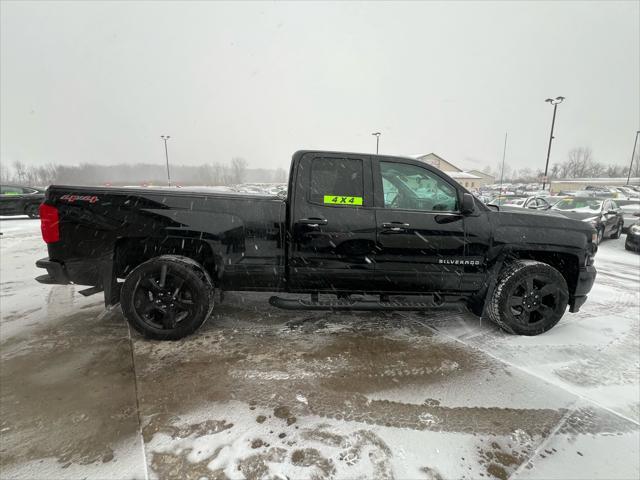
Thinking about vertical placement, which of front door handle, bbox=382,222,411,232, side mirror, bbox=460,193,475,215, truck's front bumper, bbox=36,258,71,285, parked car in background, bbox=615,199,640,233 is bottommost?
parked car in background, bbox=615,199,640,233

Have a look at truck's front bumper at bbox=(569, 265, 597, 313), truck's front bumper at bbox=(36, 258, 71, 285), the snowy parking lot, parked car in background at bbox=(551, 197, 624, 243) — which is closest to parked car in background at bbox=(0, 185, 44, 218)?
the snowy parking lot

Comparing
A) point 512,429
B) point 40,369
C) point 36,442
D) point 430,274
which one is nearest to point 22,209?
point 40,369

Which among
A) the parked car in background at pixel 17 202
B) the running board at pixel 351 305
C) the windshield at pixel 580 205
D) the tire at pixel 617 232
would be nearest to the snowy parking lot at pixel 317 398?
the running board at pixel 351 305

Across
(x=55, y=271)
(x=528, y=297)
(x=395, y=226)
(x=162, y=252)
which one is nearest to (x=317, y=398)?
(x=395, y=226)

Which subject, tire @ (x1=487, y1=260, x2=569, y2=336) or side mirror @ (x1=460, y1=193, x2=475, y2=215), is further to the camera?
tire @ (x1=487, y1=260, x2=569, y2=336)

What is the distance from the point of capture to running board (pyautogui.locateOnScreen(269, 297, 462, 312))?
345 centimetres

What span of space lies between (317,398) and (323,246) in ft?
4.68

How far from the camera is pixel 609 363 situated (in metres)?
3.22

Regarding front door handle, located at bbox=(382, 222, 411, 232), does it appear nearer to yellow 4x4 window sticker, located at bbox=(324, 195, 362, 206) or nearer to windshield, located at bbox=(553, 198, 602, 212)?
yellow 4x4 window sticker, located at bbox=(324, 195, 362, 206)

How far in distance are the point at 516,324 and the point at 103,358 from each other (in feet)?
13.5

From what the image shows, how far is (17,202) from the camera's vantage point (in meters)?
14.3

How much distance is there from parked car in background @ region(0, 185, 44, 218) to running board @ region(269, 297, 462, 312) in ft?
52.2

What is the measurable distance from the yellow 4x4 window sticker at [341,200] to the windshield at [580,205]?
12481 mm

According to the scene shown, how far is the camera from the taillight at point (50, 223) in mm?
3234
